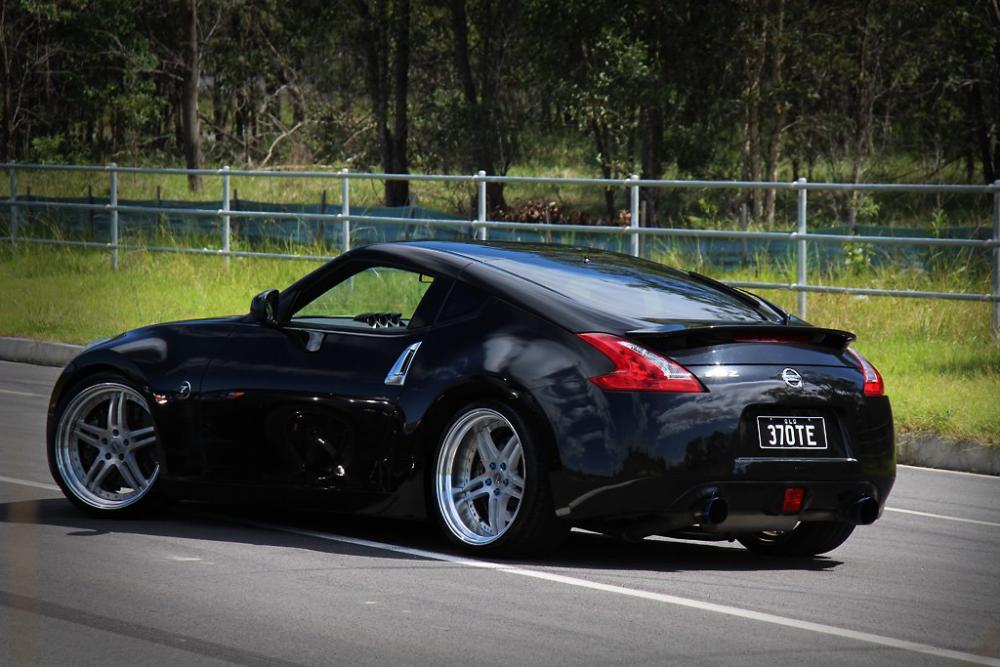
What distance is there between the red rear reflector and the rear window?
0.87 metres

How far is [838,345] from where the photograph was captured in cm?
780

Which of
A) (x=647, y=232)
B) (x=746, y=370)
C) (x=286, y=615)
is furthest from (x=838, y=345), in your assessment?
(x=647, y=232)

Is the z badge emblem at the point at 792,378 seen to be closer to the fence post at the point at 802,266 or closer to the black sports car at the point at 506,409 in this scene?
the black sports car at the point at 506,409

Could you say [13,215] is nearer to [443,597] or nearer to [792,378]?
[792,378]

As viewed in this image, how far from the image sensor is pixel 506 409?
24.4 feet

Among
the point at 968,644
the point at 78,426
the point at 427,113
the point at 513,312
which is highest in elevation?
the point at 427,113

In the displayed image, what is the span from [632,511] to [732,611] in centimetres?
69

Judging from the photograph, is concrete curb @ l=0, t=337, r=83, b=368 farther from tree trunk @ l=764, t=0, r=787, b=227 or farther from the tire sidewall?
tree trunk @ l=764, t=0, r=787, b=227

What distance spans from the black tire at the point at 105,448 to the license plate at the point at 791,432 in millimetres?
2885

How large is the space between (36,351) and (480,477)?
1114cm

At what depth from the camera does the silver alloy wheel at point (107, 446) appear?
8.63 meters

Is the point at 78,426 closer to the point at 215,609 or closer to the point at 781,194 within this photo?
the point at 215,609

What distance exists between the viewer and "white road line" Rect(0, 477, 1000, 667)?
613cm

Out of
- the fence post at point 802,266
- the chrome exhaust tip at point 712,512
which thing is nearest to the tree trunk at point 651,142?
the fence post at point 802,266
